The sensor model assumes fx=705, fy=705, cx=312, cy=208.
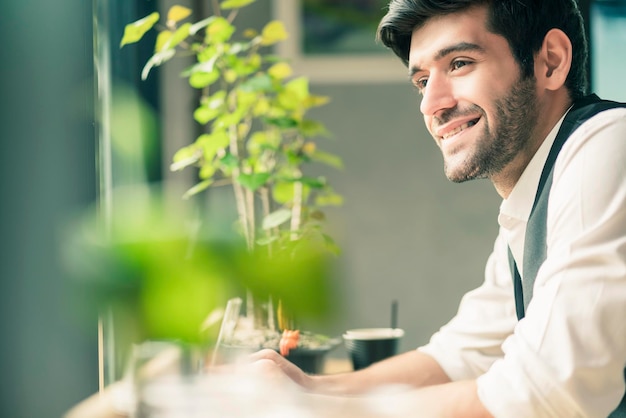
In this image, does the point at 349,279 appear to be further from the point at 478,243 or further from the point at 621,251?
the point at 478,243

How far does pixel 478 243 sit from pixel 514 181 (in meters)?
1.85

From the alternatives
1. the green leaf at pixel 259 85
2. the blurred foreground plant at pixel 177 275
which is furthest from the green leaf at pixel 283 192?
the blurred foreground plant at pixel 177 275

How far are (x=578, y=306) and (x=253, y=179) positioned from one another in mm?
763

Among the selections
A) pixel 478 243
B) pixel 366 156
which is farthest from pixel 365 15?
pixel 478 243

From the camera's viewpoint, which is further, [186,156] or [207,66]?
[186,156]

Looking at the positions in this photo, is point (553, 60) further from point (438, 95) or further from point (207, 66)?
point (207, 66)

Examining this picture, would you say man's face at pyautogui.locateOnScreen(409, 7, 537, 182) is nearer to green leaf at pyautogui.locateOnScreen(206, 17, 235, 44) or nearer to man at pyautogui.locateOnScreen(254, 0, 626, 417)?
man at pyautogui.locateOnScreen(254, 0, 626, 417)

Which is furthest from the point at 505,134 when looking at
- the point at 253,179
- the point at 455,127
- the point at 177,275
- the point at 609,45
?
the point at 609,45

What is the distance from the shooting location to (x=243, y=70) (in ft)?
4.97

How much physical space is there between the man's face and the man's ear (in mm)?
33

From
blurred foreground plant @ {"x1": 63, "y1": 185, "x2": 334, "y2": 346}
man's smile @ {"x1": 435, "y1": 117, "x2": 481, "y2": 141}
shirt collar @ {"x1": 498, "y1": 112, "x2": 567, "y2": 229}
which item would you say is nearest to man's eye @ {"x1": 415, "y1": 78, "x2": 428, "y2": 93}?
man's smile @ {"x1": 435, "y1": 117, "x2": 481, "y2": 141}

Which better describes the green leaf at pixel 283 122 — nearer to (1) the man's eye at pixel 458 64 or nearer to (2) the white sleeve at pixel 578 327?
(1) the man's eye at pixel 458 64

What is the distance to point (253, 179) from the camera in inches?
57.2

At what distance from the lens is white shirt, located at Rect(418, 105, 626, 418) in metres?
0.86
